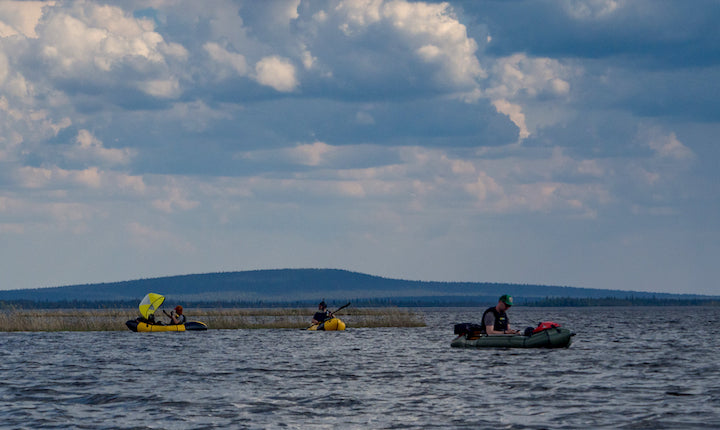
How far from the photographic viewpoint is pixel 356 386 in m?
26.6

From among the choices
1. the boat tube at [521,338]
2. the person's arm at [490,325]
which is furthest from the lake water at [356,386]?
the person's arm at [490,325]

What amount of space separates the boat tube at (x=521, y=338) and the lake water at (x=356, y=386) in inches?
21.0

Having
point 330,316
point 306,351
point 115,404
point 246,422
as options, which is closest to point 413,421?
point 246,422

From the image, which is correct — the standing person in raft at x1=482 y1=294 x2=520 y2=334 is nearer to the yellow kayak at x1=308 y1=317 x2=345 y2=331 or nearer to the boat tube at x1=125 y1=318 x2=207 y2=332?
the yellow kayak at x1=308 y1=317 x2=345 y2=331

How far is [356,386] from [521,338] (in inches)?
495

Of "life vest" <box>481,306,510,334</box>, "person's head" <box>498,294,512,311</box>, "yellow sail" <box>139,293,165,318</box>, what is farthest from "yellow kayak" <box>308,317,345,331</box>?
"person's head" <box>498,294,512,311</box>

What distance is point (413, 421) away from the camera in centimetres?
1983

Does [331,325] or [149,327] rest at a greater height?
[331,325]

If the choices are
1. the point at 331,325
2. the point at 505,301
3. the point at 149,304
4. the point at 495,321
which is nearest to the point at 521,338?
the point at 495,321

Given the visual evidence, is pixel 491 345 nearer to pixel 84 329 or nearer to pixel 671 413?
pixel 671 413

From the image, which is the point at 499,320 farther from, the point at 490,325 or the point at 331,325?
the point at 331,325

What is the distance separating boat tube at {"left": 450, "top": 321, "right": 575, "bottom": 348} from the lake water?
53 cm

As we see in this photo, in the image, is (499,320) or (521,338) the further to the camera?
(499,320)

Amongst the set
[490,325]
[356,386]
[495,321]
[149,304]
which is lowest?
[356,386]
